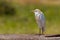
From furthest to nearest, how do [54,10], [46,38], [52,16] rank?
[54,10]
[52,16]
[46,38]

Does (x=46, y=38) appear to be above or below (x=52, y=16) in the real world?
below

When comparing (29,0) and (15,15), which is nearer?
(15,15)

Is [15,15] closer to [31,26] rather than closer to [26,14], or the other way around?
[26,14]

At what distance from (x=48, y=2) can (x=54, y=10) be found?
10.7ft

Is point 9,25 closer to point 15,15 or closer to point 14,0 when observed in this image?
point 15,15

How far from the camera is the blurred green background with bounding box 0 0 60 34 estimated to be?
1323cm

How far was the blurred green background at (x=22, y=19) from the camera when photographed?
13.2 meters

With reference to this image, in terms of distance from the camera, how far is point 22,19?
1642cm

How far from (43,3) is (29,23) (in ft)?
18.9

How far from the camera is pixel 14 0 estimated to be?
22328mm

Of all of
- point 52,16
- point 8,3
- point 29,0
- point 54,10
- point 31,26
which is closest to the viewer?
point 31,26

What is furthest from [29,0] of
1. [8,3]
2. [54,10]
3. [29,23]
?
[29,23]

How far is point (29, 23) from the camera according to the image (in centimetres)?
1512

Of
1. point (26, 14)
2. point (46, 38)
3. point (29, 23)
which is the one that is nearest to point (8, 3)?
point (26, 14)
